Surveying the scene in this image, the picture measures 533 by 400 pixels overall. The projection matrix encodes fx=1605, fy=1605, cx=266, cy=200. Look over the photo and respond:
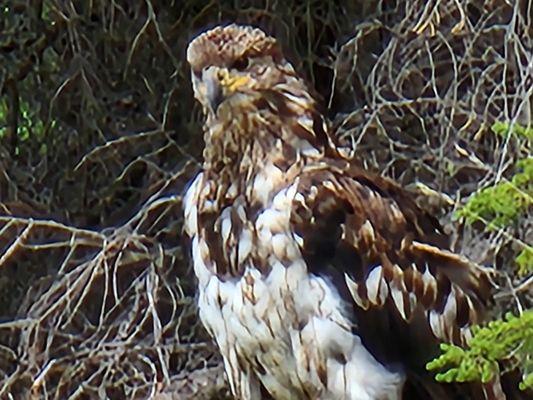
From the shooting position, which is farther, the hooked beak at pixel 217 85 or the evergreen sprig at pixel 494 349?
→ the hooked beak at pixel 217 85

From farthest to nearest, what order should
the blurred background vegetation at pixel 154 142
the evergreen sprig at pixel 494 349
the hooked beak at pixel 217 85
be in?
the blurred background vegetation at pixel 154 142, the hooked beak at pixel 217 85, the evergreen sprig at pixel 494 349

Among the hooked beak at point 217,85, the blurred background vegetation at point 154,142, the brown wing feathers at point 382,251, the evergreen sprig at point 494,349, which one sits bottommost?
the blurred background vegetation at point 154,142

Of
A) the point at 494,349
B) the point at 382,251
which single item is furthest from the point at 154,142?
the point at 494,349

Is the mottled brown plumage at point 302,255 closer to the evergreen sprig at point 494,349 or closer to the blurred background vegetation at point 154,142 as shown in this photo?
the blurred background vegetation at point 154,142

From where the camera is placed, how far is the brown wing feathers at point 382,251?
3914 mm

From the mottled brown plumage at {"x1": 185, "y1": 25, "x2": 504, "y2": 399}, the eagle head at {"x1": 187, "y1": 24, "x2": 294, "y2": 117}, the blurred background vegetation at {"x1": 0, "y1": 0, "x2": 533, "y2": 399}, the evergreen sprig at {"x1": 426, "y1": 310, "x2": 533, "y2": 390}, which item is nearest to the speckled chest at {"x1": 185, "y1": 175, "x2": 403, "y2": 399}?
the mottled brown plumage at {"x1": 185, "y1": 25, "x2": 504, "y2": 399}

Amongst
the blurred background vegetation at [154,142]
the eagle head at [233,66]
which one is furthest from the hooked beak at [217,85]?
the blurred background vegetation at [154,142]

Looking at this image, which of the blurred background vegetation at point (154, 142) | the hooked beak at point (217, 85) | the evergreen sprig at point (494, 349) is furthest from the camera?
the blurred background vegetation at point (154, 142)

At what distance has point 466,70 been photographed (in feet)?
16.6

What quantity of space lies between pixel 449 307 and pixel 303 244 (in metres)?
0.44

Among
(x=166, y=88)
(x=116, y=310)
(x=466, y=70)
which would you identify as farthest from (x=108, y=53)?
(x=466, y=70)

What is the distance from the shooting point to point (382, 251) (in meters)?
3.99

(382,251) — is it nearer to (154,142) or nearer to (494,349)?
(494,349)

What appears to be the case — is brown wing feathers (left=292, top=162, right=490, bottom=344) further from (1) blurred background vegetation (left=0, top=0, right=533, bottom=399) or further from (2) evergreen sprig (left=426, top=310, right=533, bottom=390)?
(2) evergreen sprig (left=426, top=310, right=533, bottom=390)
